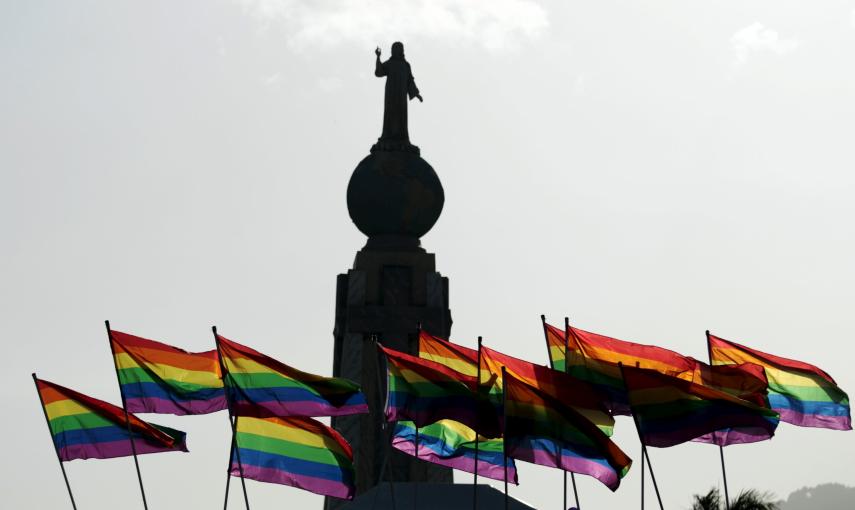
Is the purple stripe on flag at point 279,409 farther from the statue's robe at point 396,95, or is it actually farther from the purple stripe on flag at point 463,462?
the statue's robe at point 396,95

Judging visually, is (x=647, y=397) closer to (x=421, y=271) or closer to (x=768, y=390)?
(x=768, y=390)

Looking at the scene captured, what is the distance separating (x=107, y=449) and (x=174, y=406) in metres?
1.85

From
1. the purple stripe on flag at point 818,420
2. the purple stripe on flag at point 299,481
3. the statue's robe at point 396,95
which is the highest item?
the statue's robe at point 396,95

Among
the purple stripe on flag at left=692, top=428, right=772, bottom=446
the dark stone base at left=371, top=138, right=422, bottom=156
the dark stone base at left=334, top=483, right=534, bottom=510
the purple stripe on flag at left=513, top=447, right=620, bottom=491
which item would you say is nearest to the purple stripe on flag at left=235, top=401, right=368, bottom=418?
the purple stripe on flag at left=513, top=447, right=620, bottom=491

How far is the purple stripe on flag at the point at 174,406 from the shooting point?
36438 mm

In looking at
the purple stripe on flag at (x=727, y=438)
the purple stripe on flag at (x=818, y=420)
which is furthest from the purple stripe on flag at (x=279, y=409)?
the purple stripe on flag at (x=818, y=420)

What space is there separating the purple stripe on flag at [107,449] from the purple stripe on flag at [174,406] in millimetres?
788

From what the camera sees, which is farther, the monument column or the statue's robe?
the statue's robe

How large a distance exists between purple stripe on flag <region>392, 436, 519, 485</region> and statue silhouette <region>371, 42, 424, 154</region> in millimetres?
18056

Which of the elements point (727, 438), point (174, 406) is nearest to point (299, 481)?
point (174, 406)

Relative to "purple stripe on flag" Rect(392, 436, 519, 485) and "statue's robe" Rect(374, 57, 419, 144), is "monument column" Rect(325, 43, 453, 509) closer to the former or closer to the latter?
"statue's robe" Rect(374, 57, 419, 144)

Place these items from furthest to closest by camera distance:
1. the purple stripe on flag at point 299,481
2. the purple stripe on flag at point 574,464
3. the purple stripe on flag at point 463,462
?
the purple stripe on flag at point 463,462 < the purple stripe on flag at point 299,481 < the purple stripe on flag at point 574,464

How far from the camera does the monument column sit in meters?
53.4

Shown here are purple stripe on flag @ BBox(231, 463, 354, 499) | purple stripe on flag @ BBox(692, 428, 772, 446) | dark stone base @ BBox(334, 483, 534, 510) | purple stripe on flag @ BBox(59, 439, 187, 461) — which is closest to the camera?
purple stripe on flag @ BBox(231, 463, 354, 499)
